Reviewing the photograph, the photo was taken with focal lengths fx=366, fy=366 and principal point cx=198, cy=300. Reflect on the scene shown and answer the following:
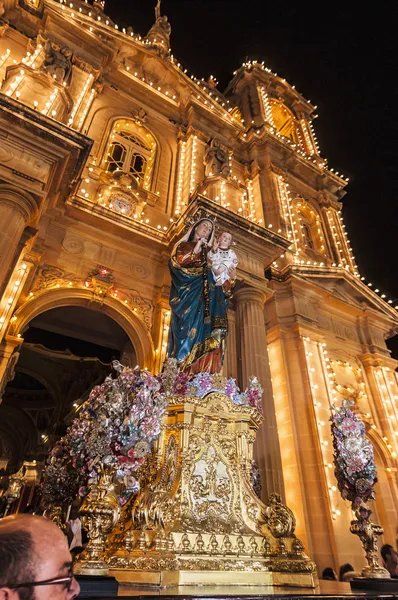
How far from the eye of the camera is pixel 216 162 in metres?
13.0

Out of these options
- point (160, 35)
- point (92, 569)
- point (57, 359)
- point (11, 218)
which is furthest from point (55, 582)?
point (160, 35)

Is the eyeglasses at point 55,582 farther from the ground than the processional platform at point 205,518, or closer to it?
closer to it

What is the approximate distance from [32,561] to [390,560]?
32.9ft

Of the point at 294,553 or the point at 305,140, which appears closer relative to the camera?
the point at 294,553

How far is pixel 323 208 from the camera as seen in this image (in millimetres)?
17312

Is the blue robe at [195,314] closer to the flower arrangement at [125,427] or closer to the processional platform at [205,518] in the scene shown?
the processional platform at [205,518]

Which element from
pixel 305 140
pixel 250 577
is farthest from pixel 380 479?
pixel 305 140

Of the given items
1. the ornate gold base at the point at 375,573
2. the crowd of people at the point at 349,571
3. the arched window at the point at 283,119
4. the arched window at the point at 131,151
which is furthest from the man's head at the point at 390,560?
the arched window at the point at 283,119

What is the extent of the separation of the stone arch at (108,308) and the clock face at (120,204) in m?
2.90

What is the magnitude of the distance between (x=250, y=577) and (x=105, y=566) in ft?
5.21

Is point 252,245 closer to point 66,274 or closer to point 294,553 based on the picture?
point 66,274

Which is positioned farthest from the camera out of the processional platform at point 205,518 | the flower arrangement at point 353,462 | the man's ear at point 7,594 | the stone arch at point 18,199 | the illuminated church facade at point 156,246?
the illuminated church facade at point 156,246

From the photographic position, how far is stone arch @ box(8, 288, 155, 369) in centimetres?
823

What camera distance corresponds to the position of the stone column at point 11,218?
20.4ft
